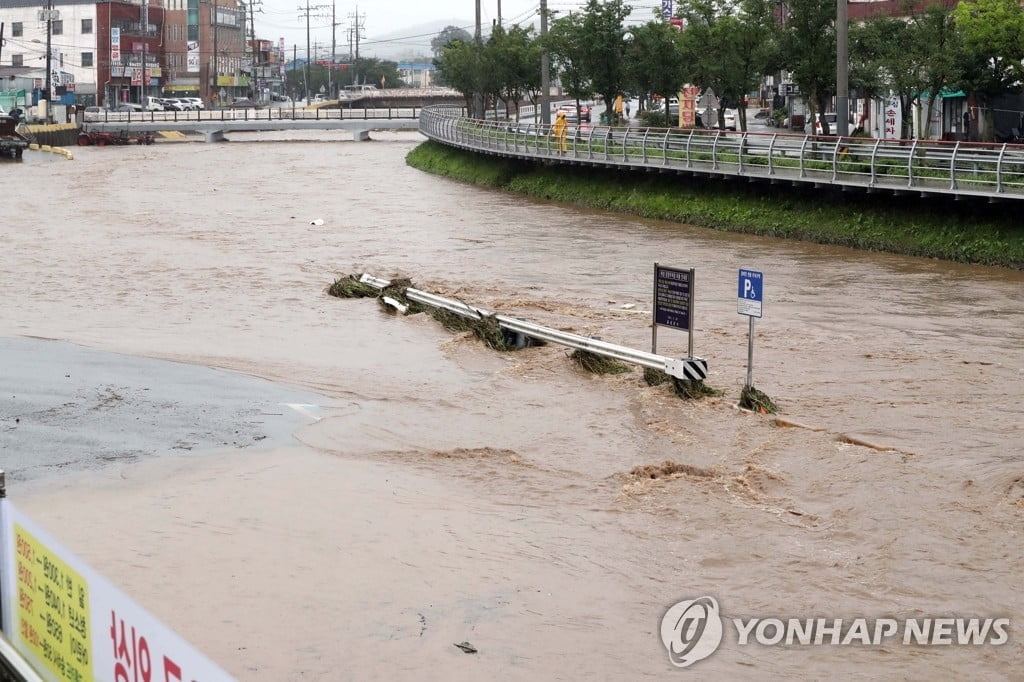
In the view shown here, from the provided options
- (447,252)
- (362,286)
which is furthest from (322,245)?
(362,286)

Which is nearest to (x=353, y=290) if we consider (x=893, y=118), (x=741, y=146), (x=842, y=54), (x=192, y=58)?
(x=842, y=54)

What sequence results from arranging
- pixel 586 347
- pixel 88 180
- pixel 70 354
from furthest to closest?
pixel 88 180
pixel 70 354
pixel 586 347

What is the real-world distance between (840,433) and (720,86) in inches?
1428

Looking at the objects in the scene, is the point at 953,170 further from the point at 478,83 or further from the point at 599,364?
the point at 478,83

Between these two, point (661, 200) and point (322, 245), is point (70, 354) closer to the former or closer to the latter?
point (322, 245)

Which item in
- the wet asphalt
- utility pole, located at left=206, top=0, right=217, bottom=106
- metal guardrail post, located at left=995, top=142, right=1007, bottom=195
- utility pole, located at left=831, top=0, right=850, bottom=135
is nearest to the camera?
the wet asphalt

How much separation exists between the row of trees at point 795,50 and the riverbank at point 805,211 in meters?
5.60

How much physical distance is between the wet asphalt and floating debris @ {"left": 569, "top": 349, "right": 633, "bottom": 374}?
11.2ft

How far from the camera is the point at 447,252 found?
32.7 m

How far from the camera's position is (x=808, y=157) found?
34.3 metres

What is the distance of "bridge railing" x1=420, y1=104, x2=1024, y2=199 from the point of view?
28.8m

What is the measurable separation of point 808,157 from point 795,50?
830 cm

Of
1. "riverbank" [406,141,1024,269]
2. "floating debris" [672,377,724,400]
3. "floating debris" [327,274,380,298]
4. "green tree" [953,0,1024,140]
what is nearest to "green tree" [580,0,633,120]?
"riverbank" [406,141,1024,269]

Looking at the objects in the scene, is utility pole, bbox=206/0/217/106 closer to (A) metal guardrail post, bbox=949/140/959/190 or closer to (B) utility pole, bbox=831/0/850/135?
(B) utility pole, bbox=831/0/850/135
